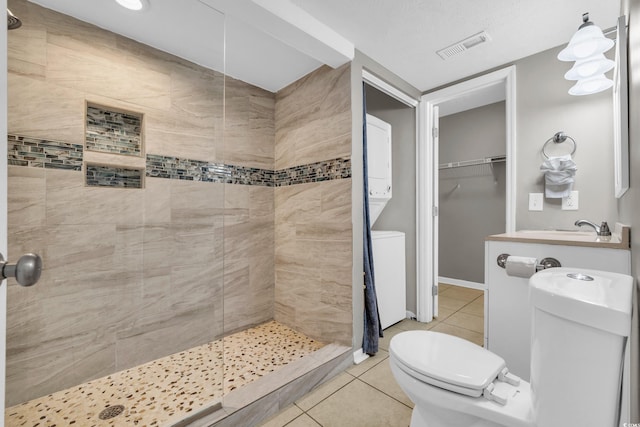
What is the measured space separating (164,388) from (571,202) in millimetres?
2926

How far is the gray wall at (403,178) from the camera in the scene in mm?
2537

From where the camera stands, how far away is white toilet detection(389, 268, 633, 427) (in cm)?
58

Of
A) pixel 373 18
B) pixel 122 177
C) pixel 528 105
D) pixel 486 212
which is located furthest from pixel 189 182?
pixel 486 212

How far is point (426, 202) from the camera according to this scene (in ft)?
8.01

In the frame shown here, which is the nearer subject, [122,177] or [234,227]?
[122,177]

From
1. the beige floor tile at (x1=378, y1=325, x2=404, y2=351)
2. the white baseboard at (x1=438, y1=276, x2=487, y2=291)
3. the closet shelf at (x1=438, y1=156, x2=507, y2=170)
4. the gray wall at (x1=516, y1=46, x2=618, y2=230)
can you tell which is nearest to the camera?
the gray wall at (x1=516, y1=46, x2=618, y2=230)

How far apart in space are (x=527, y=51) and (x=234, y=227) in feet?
8.81

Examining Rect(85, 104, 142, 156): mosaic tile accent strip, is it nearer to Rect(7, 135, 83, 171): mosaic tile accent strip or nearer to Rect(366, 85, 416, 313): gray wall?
Result: Rect(7, 135, 83, 171): mosaic tile accent strip

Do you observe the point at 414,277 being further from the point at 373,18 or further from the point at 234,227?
the point at 373,18

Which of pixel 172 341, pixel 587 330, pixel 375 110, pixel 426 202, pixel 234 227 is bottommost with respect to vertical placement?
pixel 172 341

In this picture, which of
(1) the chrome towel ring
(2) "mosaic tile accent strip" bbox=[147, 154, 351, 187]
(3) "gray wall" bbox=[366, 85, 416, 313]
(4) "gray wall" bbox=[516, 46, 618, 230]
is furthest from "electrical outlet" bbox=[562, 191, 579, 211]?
(2) "mosaic tile accent strip" bbox=[147, 154, 351, 187]

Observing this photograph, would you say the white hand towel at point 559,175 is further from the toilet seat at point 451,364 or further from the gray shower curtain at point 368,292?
the toilet seat at point 451,364

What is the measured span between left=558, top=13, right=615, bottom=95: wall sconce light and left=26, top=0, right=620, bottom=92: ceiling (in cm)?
23

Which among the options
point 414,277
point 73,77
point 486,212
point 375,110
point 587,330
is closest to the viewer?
point 587,330
